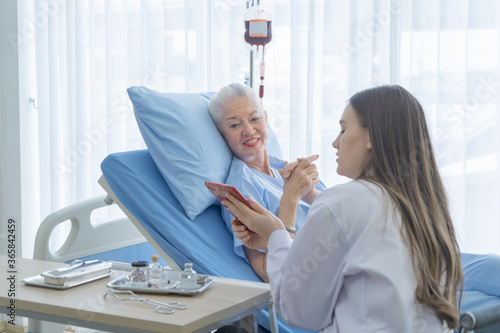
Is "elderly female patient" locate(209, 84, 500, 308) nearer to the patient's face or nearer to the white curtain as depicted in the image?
the patient's face

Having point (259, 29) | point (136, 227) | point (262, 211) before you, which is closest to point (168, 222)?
point (136, 227)

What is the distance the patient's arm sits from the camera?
1.77 m

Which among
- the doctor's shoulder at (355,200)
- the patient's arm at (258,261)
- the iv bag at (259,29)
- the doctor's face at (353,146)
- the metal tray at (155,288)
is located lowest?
the patient's arm at (258,261)

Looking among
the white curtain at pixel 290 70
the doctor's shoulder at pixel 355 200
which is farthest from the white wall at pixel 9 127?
the doctor's shoulder at pixel 355 200

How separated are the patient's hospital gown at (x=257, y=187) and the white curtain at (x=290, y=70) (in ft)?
2.53

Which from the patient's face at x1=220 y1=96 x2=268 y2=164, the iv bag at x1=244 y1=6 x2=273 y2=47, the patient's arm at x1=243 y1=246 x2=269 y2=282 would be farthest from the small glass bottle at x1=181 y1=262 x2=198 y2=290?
the iv bag at x1=244 y1=6 x2=273 y2=47

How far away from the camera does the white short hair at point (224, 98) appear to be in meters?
2.13

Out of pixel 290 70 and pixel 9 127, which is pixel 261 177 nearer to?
pixel 290 70

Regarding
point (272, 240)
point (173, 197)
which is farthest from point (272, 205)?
point (272, 240)

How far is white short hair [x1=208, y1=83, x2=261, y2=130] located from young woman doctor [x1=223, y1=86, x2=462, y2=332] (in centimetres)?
91

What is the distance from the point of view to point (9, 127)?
3.40 meters

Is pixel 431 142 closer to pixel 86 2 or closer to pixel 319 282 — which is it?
pixel 319 282

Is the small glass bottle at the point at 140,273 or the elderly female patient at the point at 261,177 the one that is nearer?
the small glass bottle at the point at 140,273

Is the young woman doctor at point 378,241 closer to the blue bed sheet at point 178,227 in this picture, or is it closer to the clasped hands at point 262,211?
the clasped hands at point 262,211
